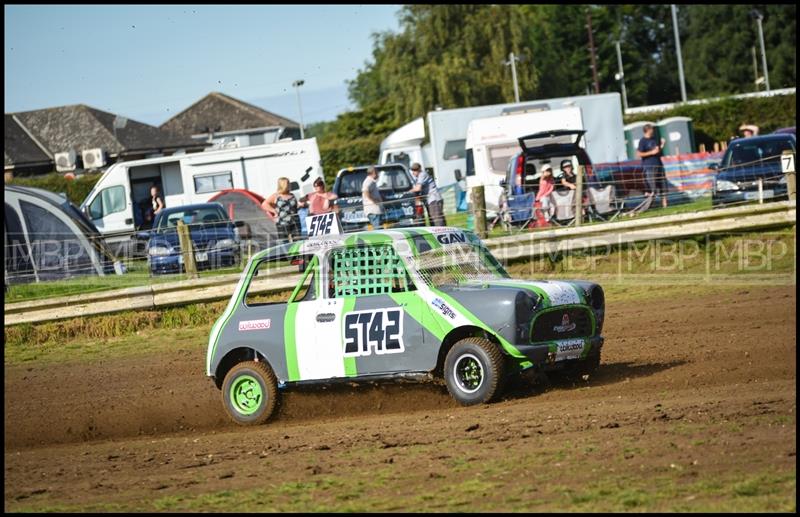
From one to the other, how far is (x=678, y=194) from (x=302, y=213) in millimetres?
6486

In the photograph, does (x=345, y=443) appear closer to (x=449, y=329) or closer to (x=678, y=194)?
(x=449, y=329)

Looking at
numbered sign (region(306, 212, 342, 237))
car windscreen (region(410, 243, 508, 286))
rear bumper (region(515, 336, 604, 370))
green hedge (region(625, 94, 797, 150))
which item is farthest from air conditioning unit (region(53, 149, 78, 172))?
rear bumper (region(515, 336, 604, 370))

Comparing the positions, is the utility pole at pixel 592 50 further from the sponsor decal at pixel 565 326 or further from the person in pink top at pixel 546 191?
the sponsor decal at pixel 565 326

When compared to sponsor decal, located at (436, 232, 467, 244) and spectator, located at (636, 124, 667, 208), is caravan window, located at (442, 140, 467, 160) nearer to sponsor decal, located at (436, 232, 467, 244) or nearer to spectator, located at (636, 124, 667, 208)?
spectator, located at (636, 124, 667, 208)

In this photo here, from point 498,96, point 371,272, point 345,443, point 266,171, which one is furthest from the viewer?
point 498,96

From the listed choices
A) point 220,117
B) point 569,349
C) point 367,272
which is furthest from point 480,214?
point 220,117

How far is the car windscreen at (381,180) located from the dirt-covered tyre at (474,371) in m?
13.6

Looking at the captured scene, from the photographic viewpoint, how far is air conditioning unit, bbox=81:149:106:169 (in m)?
44.4

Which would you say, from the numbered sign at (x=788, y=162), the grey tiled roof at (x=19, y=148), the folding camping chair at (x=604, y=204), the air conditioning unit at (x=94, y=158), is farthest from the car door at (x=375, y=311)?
the grey tiled roof at (x=19, y=148)

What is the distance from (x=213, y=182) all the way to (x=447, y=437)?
24.2 m

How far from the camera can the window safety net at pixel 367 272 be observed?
966 cm

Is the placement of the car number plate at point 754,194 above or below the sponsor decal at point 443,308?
above

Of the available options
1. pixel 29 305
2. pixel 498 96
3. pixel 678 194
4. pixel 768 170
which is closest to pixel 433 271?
pixel 29 305

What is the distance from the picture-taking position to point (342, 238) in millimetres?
10062
